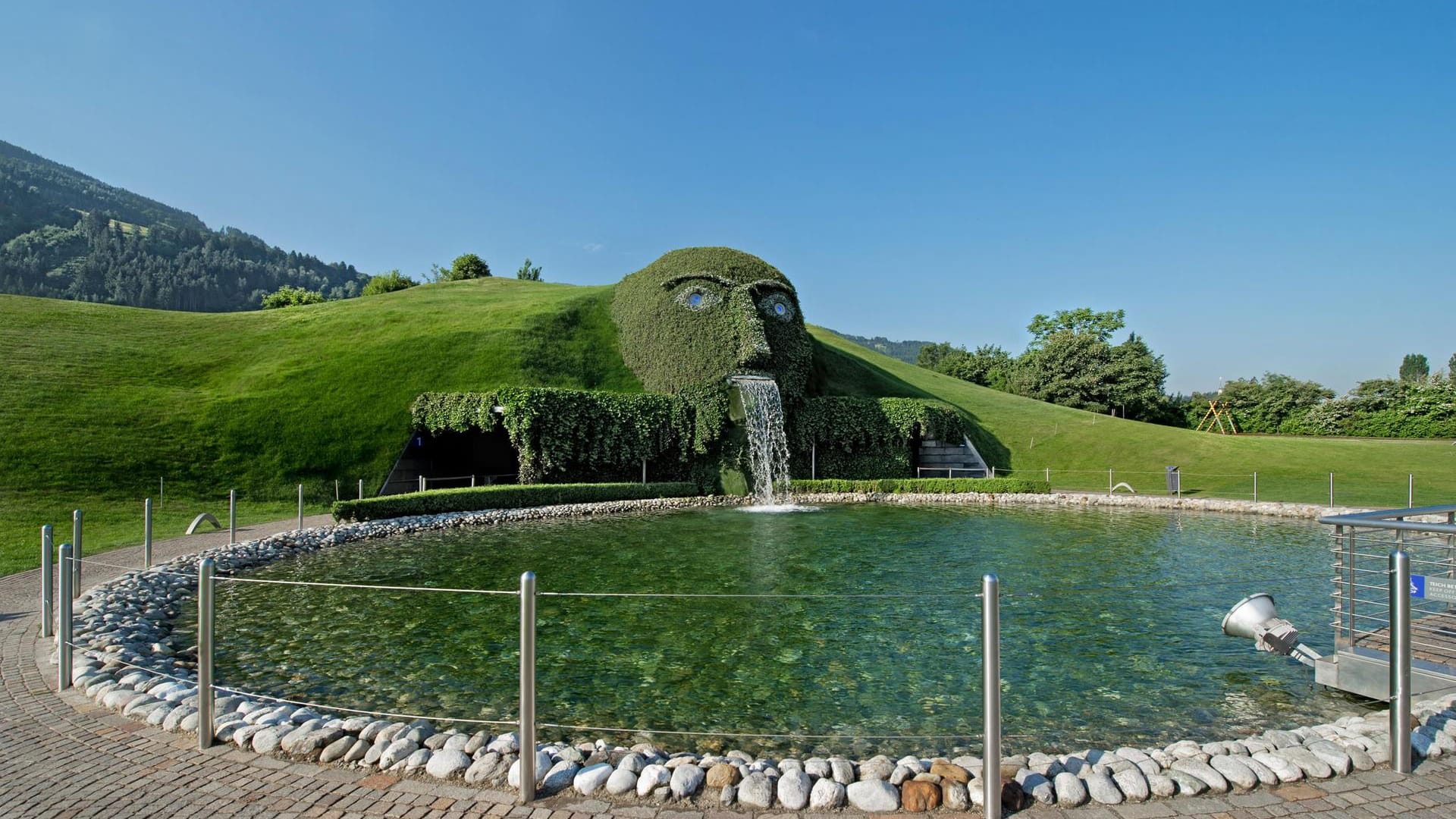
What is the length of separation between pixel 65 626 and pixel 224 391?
2164cm

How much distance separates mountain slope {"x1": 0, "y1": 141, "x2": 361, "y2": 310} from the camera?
118m

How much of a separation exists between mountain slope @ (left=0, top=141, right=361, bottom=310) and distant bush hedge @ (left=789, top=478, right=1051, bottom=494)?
438 ft

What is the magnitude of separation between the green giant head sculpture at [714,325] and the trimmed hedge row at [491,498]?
20.8ft

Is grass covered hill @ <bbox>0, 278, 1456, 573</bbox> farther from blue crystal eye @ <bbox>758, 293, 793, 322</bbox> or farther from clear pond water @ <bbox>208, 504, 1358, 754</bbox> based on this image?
clear pond water @ <bbox>208, 504, 1358, 754</bbox>

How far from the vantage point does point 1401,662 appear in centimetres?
429

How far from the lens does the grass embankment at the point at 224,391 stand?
1839 centimetres

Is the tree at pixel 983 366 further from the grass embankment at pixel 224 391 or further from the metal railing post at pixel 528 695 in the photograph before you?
the metal railing post at pixel 528 695

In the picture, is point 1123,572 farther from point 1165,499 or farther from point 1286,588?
point 1165,499

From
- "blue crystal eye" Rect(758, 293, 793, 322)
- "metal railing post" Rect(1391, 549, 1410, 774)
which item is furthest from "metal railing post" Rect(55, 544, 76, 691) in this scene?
"blue crystal eye" Rect(758, 293, 793, 322)

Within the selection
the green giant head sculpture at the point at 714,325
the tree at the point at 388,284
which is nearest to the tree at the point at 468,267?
the tree at the point at 388,284

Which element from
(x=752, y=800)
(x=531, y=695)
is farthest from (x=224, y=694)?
(x=752, y=800)

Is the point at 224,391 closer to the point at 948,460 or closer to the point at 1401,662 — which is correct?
the point at 1401,662

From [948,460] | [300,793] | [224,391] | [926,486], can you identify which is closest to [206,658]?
[300,793]

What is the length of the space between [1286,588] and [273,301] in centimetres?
7433
